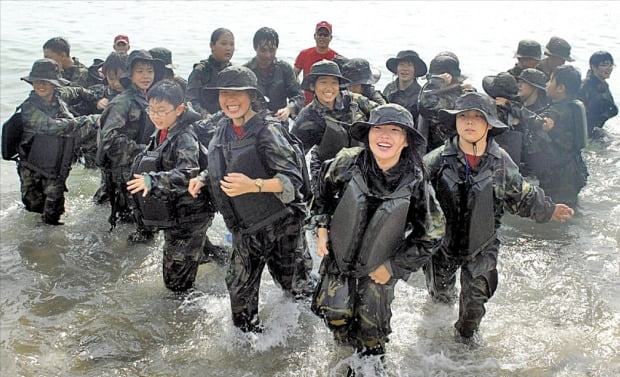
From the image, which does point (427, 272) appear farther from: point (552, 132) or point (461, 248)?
point (552, 132)

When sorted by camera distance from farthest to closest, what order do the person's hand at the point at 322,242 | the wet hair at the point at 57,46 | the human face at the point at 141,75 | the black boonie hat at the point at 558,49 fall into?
the wet hair at the point at 57,46
the black boonie hat at the point at 558,49
the human face at the point at 141,75
the person's hand at the point at 322,242

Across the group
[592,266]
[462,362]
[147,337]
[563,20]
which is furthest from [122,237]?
[563,20]

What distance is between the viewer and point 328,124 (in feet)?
19.3

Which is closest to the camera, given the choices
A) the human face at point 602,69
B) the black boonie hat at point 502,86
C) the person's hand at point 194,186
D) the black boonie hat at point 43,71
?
the person's hand at point 194,186

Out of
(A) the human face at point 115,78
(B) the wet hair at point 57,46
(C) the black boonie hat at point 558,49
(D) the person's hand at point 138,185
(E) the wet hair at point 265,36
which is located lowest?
(D) the person's hand at point 138,185

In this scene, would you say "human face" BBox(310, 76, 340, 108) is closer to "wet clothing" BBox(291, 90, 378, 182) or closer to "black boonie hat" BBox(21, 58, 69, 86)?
"wet clothing" BBox(291, 90, 378, 182)

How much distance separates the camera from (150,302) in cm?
587

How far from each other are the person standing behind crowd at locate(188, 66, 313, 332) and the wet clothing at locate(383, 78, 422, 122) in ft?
9.18

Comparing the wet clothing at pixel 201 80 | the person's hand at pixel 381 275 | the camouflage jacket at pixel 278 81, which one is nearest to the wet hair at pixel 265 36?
the camouflage jacket at pixel 278 81

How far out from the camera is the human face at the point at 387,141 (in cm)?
389

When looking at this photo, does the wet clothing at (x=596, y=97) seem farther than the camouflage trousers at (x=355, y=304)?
Yes

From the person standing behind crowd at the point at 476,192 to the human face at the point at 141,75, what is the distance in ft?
10.8

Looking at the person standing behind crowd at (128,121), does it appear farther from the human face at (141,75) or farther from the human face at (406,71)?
the human face at (406,71)

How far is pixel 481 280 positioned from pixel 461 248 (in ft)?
1.03
